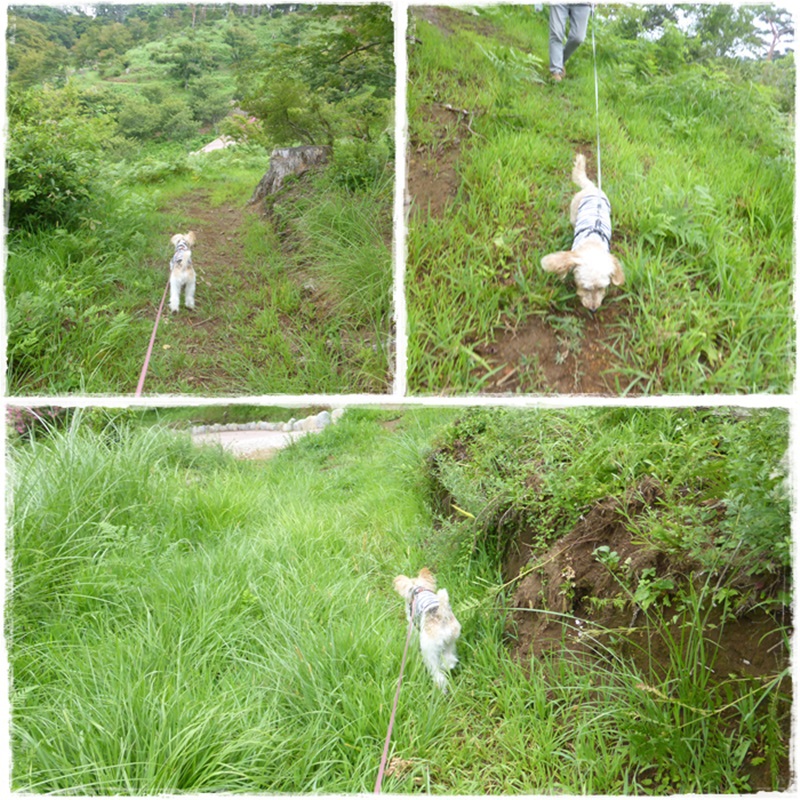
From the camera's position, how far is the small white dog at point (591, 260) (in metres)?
2.10

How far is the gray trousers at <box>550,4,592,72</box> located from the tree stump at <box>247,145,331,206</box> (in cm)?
150

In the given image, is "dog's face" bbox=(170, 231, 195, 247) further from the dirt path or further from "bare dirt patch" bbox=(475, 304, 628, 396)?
the dirt path

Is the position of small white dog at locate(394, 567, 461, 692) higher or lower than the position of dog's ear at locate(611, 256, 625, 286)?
lower

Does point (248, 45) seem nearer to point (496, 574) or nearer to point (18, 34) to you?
point (18, 34)

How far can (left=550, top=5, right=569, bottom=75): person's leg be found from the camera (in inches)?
110

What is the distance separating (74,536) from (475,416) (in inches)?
102

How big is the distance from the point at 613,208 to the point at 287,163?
7.51ft

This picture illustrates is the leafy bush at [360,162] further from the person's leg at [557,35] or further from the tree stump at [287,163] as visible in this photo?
the person's leg at [557,35]

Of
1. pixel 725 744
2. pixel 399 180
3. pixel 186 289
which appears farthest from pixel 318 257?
pixel 725 744

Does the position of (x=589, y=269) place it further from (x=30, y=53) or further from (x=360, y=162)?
(x=30, y=53)

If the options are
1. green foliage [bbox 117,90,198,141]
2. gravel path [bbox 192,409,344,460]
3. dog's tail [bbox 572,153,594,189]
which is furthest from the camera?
gravel path [bbox 192,409,344,460]

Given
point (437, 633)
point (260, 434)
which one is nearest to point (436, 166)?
point (437, 633)

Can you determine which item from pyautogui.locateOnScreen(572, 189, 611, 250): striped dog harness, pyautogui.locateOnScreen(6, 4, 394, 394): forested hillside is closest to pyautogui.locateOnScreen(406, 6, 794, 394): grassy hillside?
pyautogui.locateOnScreen(572, 189, 611, 250): striped dog harness

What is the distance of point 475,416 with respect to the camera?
12.5 ft
